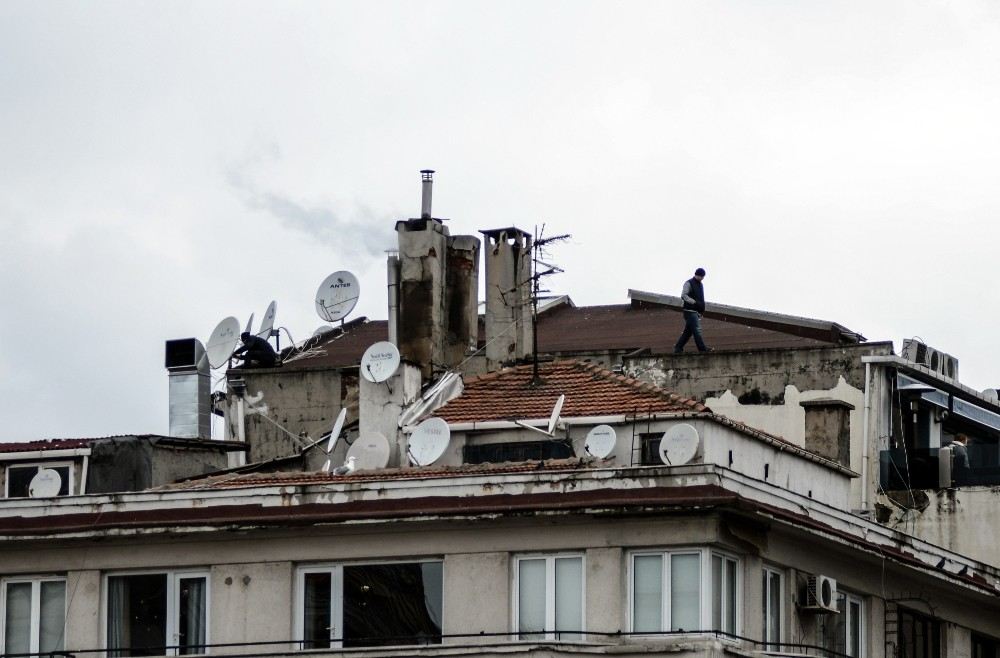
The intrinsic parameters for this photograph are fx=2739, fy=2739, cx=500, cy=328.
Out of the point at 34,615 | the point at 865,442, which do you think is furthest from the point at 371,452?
the point at 865,442

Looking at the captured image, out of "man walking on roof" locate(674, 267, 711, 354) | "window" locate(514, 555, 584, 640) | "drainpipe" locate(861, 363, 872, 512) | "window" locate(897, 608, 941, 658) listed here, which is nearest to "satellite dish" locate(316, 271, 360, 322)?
"man walking on roof" locate(674, 267, 711, 354)

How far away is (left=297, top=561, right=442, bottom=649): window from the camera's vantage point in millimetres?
42438

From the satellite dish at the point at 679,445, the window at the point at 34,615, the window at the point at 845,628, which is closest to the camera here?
the window at the point at 34,615

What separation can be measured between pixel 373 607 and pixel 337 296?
1681 cm

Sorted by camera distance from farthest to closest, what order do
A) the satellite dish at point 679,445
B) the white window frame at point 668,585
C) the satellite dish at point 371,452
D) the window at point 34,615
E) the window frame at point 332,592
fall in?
the satellite dish at point 371,452
the satellite dish at point 679,445
the window at point 34,615
the window frame at point 332,592
the white window frame at point 668,585

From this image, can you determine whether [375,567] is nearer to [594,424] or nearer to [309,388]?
[594,424]

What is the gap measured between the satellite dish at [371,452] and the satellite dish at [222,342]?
845 centimetres

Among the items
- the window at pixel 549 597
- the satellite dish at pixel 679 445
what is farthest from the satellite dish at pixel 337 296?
the window at pixel 549 597

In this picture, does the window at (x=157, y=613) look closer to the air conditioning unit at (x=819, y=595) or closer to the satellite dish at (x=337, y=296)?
the air conditioning unit at (x=819, y=595)

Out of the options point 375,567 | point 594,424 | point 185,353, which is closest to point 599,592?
point 375,567

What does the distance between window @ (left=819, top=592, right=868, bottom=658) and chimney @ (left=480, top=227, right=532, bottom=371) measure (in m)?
11.2

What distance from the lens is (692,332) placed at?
59219 mm

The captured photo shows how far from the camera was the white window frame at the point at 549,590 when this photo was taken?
136 feet

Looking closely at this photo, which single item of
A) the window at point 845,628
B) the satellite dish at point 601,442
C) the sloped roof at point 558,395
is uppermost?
the sloped roof at point 558,395
